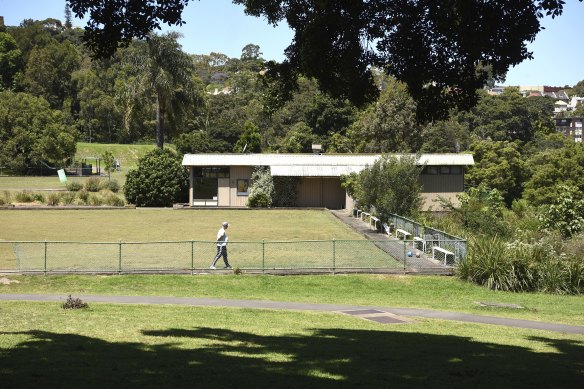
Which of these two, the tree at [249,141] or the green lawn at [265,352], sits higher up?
the tree at [249,141]

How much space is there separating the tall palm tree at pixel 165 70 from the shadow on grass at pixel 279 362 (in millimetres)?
50283

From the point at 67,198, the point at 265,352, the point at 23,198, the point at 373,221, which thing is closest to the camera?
the point at 265,352

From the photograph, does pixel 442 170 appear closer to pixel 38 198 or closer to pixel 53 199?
pixel 53 199

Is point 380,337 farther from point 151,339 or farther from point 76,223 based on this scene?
point 76,223

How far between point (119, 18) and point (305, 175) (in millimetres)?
42878

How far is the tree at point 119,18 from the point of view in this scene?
13516 mm

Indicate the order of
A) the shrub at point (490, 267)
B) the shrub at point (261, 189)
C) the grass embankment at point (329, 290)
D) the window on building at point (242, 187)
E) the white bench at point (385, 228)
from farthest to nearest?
the window on building at point (242, 187), the shrub at point (261, 189), the white bench at point (385, 228), the shrub at point (490, 267), the grass embankment at point (329, 290)

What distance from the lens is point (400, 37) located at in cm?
1534

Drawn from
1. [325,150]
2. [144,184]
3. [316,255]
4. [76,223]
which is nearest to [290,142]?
[325,150]

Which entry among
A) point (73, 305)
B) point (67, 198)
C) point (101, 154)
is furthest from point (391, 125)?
point (73, 305)

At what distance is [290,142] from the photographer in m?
91.1

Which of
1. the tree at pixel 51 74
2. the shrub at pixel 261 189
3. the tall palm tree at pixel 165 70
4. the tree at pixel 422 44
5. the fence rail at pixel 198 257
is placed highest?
the tree at pixel 51 74

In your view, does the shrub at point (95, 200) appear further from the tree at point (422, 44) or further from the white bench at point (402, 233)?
the tree at point (422, 44)

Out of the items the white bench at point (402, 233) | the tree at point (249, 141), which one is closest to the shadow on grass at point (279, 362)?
the white bench at point (402, 233)
